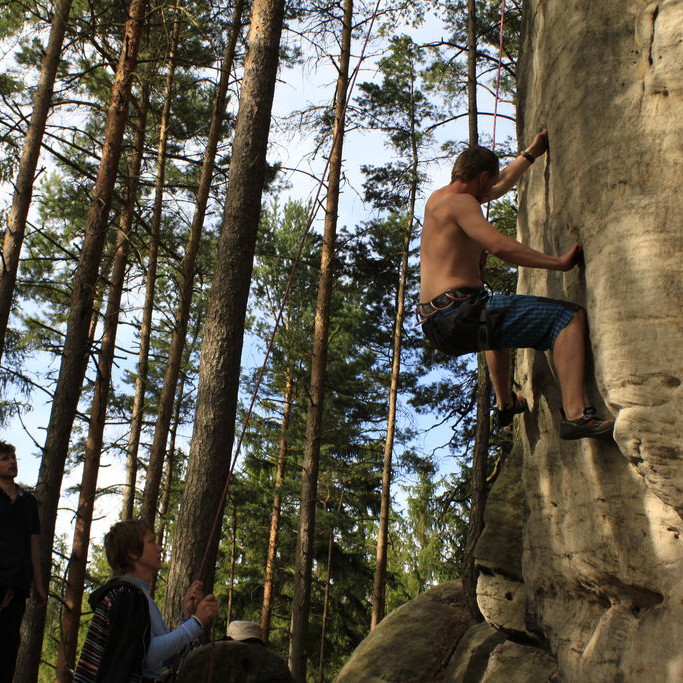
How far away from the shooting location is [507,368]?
5.50m

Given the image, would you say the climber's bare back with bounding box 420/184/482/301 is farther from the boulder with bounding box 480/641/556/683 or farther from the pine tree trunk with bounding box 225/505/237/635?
the pine tree trunk with bounding box 225/505/237/635

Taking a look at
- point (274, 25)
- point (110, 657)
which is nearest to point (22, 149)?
point (274, 25)

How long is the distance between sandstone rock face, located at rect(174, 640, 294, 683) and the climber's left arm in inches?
154

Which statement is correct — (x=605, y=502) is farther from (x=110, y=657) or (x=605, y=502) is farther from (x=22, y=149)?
(x=22, y=149)

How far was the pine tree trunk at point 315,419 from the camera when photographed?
13.8m

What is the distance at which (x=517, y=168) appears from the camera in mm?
5379

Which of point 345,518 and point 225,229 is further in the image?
point 345,518

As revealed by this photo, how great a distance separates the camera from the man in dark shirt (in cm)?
552

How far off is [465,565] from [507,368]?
177 inches

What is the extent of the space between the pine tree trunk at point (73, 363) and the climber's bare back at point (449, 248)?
5.85 meters

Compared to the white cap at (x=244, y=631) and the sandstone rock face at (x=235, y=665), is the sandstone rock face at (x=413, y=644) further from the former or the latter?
the sandstone rock face at (x=235, y=665)

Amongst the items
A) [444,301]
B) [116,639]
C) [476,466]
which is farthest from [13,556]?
[476,466]

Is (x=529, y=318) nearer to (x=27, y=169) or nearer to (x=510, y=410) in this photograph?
(x=510, y=410)

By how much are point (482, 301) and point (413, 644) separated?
185 inches
